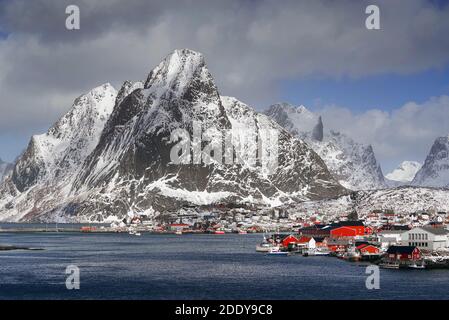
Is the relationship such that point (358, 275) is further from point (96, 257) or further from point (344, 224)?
point (344, 224)

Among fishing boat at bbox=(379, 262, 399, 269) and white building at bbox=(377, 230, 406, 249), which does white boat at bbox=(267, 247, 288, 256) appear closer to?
white building at bbox=(377, 230, 406, 249)

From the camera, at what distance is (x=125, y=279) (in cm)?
9031

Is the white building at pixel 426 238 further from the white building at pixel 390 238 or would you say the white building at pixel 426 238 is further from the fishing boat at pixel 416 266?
the fishing boat at pixel 416 266

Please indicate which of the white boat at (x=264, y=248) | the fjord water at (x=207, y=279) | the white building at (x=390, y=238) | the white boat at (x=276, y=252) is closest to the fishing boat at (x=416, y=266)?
the fjord water at (x=207, y=279)

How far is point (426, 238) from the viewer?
12500 centimetres

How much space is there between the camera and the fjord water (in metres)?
76.0

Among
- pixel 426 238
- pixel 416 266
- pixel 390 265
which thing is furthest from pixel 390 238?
pixel 416 266

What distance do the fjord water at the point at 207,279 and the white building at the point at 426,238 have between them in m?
14.4

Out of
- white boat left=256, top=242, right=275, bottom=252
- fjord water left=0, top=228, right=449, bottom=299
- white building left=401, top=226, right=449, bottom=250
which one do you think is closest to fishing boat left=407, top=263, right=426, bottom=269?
fjord water left=0, top=228, right=449, bottom=299

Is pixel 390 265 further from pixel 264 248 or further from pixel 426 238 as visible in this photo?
pixel 264 248

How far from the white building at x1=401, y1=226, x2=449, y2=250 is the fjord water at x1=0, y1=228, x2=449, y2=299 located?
1441 cm

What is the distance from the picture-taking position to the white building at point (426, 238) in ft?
403
